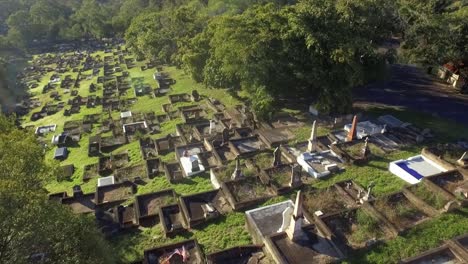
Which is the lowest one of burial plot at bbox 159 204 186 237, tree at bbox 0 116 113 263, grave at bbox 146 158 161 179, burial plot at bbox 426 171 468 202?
grave at bbox 146 158 161 179

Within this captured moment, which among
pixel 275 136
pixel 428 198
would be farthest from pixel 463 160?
pixel 275 136

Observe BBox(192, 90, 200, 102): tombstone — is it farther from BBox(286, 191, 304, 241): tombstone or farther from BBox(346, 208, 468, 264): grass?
BBox(346, 208, 468, 264): grass

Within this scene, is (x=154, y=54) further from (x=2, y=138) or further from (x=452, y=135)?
(x=452, y=135)

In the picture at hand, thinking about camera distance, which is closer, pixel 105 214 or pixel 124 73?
pixel 105 214

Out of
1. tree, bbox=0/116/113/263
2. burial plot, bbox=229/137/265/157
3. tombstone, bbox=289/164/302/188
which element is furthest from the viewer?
burial plot, bbox=229/137/265/157

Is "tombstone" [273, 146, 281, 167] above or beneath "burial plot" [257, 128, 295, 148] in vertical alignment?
above

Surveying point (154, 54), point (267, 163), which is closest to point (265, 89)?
point (267, 163)

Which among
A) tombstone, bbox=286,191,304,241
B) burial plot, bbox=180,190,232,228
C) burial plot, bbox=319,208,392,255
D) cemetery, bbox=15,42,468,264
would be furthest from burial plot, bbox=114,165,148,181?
burial plot, bbox=319,208,392,255

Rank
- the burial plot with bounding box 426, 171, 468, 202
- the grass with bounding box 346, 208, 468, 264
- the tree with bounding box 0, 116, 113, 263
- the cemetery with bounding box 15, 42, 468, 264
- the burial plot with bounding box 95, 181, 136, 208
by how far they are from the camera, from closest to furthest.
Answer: the tree with bounding box 0, 116, 113, 263
the grass with bounding box 346, 208, 468, 264
the cemetery with bounding box 15, 42, 468, 264
the burial plot with bounding box 426, 171, 468, 202
the burial plot with bounding box 95, 181, 136, 208
